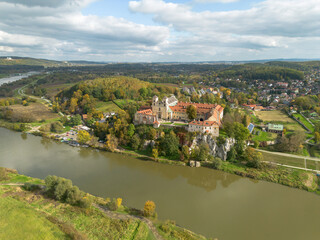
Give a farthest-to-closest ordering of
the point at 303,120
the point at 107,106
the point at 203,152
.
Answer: the point at 107,106, the point at 303,120, the point at 203,152

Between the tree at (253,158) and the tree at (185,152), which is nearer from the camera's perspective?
the tree at (253,158)

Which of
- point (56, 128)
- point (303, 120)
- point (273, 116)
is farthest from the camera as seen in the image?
point (273, 116)

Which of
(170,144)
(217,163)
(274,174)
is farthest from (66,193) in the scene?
(274,174)

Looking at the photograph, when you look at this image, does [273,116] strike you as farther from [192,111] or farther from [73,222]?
[73,222]

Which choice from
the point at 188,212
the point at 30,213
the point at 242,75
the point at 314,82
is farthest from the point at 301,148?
the point at 242,75

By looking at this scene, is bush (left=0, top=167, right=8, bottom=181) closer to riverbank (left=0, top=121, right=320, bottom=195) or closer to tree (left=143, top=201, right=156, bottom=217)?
riverbank (left=0, top=121, right=320, bottom=195)

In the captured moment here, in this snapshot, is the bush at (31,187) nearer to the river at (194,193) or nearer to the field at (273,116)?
the river at (194,193)

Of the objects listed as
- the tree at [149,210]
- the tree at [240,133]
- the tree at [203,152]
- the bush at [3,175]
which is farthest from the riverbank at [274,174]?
the bush at [3,175]
